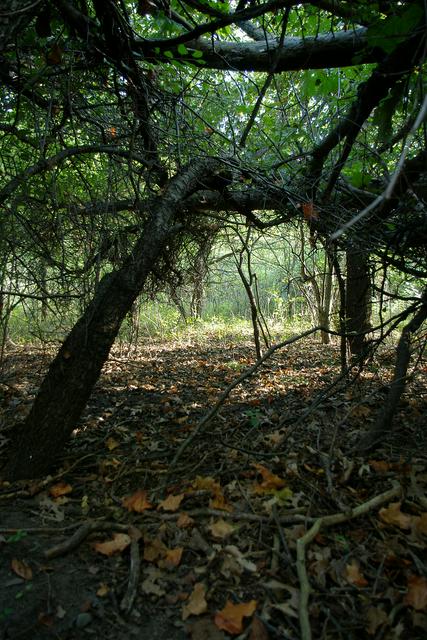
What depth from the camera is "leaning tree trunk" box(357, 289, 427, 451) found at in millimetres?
2520

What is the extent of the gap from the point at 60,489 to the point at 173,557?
0.98 m

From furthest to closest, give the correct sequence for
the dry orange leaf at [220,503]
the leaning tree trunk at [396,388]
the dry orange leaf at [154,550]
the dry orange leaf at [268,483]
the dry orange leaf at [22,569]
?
the leaning tree trunk at [396,388], the dry orange leaf at [268,483], the dry orange leaf at [220,503], the dry orange leaf at [154,550], the dry orange leaf at [22,569]

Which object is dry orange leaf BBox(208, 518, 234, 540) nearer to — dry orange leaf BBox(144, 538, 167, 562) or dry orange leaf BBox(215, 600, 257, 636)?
dry orange leaf BBox(144, 538, 167, 562)

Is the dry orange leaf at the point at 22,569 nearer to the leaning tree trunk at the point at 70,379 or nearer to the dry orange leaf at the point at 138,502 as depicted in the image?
the dry orange leaf at the point at 138,502

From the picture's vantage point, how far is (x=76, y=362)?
104 inches

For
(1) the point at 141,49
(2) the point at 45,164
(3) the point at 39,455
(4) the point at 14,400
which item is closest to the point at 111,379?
(4) the point at 14,400

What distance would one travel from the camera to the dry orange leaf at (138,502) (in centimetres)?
221

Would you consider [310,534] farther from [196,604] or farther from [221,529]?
[196,604]

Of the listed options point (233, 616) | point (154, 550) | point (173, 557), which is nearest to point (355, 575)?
point (233, 616)

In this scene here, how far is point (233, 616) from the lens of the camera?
5.06 feet

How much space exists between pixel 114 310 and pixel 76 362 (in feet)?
1.46

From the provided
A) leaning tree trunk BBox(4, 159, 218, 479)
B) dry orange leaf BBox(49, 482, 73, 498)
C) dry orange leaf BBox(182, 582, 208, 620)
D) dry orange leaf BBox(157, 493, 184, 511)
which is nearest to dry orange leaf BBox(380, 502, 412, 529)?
dry orange leaf BBox(182, 582, 208, 620)

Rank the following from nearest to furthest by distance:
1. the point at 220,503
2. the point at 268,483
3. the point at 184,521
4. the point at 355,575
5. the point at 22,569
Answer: the point at 355,575
the point at 22,569
the point at 184,521
the point at 220,503
the point at 268,483

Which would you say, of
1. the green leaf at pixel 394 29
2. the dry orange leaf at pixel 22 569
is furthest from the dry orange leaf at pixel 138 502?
the green leaf at pixel 394 29
